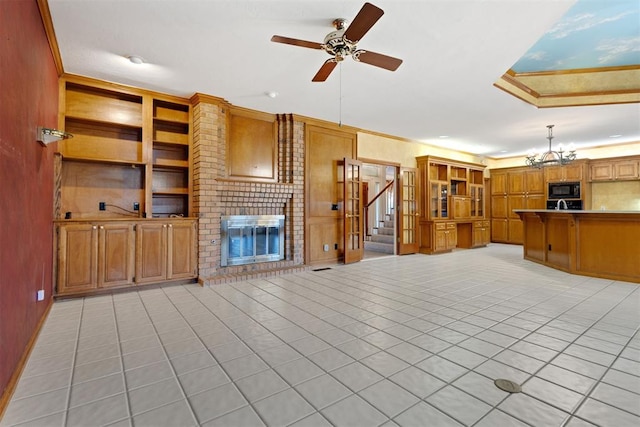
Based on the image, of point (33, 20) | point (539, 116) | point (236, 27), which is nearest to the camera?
point (33, 20)

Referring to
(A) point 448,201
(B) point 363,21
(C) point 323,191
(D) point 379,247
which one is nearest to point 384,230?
(D) point 379,247

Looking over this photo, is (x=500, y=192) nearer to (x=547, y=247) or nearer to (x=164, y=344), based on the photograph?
(x=547, y=247)

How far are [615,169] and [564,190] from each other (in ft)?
3.62

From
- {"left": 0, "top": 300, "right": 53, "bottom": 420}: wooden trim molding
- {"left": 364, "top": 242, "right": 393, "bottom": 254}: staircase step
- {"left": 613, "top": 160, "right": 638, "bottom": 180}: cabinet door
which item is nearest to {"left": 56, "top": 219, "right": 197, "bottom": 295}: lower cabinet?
{"left": 0, "top": 300, "right": 53, "bottom": 420}: wooden trim molding

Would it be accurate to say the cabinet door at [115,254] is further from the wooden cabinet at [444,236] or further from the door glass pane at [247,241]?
the wooden cabinet at [444,236]

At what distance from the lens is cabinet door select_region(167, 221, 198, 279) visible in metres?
4.19

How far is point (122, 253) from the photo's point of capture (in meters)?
3.83

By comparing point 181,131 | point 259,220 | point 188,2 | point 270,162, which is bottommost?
point 259,220

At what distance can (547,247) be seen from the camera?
5.64 m

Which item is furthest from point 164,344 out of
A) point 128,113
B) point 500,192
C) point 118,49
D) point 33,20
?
point 500,192

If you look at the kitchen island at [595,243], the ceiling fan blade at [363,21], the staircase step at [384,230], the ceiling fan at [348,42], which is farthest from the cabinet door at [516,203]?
the ceiling fan blade at [363,21]

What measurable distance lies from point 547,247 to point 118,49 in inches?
290

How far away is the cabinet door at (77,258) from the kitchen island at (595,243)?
22.9 ft

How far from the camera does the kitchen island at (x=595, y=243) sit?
172 inches
